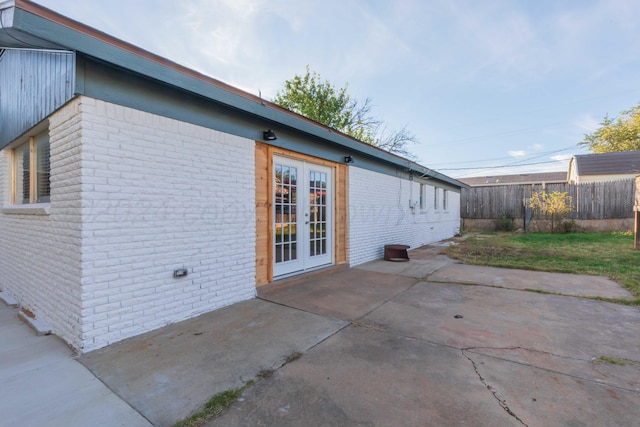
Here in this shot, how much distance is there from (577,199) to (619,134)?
1814 cm

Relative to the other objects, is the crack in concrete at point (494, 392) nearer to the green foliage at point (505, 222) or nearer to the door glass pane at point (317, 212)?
the door glass pane at point (317, 212)

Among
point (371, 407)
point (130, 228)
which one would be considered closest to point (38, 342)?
point (130, 228)

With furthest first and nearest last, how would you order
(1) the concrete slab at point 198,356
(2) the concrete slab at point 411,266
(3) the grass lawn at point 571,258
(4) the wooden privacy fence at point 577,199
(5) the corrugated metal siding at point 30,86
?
(4) the wooden privacy fence at point 577,199 → (2) the concrete slab at point 411,266 → (3) the grass lawn at point 571,258 → (5) the corrugated metal siding at point 30,86 → (1) the concrete slab at point 198,356

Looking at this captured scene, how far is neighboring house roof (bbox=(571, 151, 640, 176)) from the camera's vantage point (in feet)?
51.9

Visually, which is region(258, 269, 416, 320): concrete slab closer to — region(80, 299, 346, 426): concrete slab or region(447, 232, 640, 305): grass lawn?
region(80, 299, 346, 426): concrete slab

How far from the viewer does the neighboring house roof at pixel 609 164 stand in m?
15.8

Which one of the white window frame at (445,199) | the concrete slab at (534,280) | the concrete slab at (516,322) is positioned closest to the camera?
the concrete slab at (516,322)

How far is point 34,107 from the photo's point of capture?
357 cm

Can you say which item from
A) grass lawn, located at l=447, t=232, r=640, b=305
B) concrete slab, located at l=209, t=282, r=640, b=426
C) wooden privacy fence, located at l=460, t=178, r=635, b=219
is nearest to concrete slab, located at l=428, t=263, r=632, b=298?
grass lawn, located at l=447, t=232, r=640, b=305

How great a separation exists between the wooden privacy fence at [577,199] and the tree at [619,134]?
17.0m

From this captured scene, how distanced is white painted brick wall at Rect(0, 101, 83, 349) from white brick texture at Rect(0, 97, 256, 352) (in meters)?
0.01

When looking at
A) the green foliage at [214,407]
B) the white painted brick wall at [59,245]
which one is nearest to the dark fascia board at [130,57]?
the white painted brick wall at [59,245]

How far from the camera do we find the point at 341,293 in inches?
173

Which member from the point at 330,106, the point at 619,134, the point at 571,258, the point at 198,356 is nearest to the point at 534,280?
the point at 571,258
